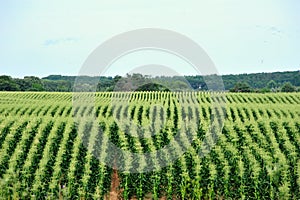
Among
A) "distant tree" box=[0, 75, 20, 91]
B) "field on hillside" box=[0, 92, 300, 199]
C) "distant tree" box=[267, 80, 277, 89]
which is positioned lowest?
"field on hillside" box=[0, 92, 300, 199]

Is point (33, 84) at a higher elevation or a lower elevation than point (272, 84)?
lower

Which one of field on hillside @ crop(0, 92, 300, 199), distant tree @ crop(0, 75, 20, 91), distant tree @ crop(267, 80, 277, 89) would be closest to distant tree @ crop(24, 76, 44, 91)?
distant tree @ crop(0, 75, 20, 91)

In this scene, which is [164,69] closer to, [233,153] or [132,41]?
[132,41]

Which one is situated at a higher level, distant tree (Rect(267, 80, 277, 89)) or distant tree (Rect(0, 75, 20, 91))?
distant tree (Rect(267, 80, 277, 89))

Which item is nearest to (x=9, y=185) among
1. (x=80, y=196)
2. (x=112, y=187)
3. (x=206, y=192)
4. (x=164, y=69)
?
(x=80, y=196)

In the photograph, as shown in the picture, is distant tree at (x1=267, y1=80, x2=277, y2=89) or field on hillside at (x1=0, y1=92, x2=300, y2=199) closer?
field on hillside at (x1=0, y1=92, x2=300, y2=199)

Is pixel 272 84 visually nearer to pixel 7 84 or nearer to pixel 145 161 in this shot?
pixel 7 84

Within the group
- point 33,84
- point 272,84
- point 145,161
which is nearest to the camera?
point 145,161

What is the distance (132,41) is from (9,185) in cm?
671

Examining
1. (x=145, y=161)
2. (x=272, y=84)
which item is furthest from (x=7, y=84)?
(x=145, y=161)

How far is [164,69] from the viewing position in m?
14.9

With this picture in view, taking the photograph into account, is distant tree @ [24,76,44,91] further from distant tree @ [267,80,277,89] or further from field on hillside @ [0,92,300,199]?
field on hillside @ [0,92,300,199]

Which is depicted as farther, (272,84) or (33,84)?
(272,84)

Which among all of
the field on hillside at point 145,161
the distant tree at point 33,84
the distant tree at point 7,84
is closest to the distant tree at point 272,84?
the distant tree at point 33,84
